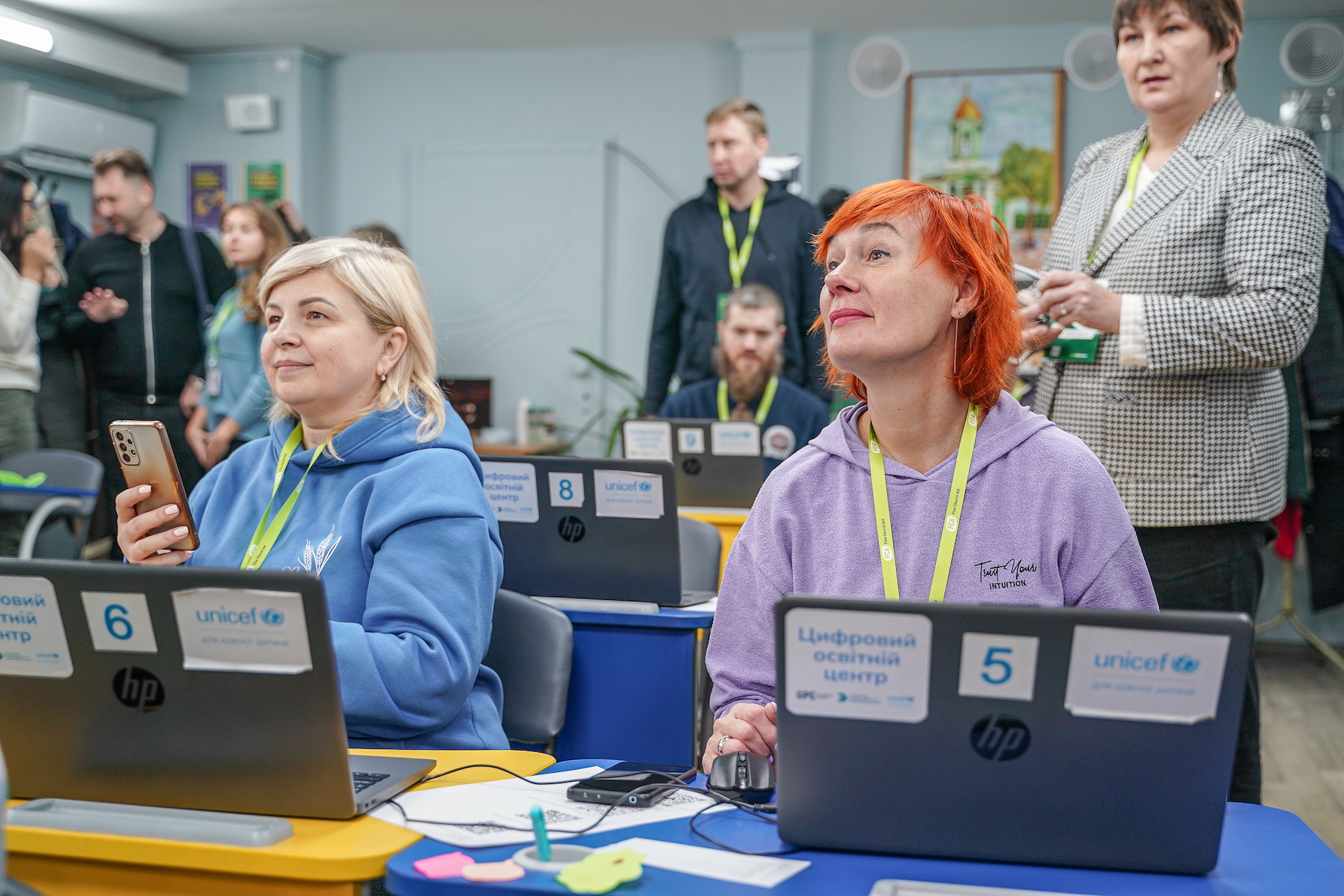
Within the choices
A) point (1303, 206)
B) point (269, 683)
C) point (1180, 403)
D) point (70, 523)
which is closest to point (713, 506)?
point (1180, 403)

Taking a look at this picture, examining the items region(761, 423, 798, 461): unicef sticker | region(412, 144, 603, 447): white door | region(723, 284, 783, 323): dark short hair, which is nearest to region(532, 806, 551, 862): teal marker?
region(761, 423, 798, 461): unicef sticker

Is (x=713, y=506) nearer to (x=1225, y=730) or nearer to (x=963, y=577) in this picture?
(x=963, y=577)

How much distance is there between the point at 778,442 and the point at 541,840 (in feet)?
8.37

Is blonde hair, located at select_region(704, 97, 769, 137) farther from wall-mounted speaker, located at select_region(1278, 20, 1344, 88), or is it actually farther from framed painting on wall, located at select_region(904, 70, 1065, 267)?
wall-mounted speaker, located at select_region(1278, 20, 1344, 88)

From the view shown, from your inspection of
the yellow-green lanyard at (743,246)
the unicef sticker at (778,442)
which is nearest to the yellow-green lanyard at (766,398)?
the unicef sticker at (778,442)

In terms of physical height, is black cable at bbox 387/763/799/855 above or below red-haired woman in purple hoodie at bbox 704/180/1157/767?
below

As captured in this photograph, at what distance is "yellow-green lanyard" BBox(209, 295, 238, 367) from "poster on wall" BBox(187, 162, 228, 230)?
7.47ft

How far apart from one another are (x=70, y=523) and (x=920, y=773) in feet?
13.1

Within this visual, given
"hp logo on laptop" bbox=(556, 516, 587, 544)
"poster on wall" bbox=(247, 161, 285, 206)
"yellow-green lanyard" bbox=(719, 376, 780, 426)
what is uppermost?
"poster on wall" bbox=(247, 161, 285, 206)

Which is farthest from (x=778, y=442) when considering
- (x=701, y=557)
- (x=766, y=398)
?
(x=701, y=557)

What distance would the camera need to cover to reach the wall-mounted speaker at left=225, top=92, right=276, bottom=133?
6.21 metres

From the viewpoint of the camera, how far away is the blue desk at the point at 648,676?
2.12 m

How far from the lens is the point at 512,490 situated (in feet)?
7.28

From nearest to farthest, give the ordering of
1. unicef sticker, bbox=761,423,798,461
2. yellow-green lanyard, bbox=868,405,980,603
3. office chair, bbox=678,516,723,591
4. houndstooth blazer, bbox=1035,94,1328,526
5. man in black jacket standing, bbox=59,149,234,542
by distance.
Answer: yellow-green lanyard, bbox=868,405,980,603 < houndstooth blazer, bbox=1035,94,1328,526 < office chair, bbox=678,516,723,591 < unicef sticker, bbox=761,423,798,461 < man in black jacket standing, bbox=59,149,234,542
